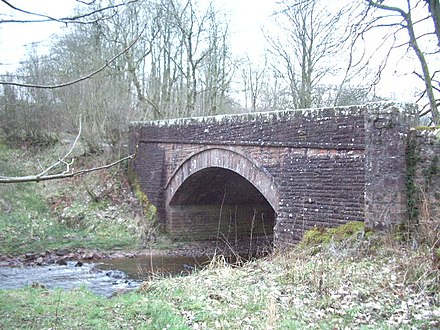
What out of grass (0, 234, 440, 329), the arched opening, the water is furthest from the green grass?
the arched opening

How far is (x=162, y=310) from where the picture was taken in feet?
16.5

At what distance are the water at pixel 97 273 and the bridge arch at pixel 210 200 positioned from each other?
6.11 ft

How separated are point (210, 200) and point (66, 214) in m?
3.90

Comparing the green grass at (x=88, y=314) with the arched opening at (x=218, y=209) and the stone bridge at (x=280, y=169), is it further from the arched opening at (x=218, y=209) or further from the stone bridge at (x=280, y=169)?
the arched opening at (x=218, y=209)

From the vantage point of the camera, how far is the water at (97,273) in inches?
352

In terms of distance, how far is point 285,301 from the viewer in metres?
4.97

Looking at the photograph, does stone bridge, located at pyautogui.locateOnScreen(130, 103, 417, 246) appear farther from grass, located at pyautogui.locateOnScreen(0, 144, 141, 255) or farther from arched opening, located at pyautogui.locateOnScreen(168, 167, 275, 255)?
grass, located at pyautogui.locateOnScreen(0, 144, 141, 255)

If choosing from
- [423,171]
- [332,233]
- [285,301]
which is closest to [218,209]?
[332,233]

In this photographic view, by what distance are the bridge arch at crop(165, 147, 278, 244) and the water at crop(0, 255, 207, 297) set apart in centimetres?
186

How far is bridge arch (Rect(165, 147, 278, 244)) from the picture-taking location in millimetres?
11945

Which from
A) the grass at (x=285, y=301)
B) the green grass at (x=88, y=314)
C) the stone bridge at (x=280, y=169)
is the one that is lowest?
the green grass at (x=88, y=314)

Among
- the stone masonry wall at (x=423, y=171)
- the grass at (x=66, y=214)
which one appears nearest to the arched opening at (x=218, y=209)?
the grass at (x=66, y=214)

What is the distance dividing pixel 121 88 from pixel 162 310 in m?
12.2

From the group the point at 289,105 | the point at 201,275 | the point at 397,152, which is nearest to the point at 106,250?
the point at 201,275
